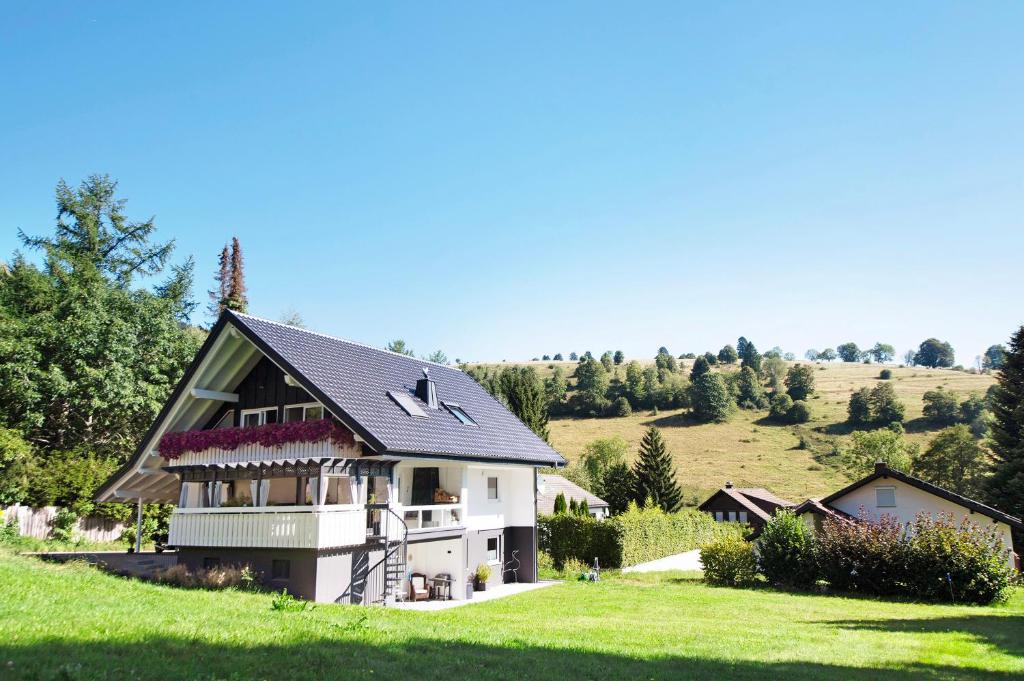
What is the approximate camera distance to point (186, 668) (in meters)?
7.86

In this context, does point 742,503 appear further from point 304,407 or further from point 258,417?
point 258,417

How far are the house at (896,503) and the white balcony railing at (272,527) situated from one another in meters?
21.0

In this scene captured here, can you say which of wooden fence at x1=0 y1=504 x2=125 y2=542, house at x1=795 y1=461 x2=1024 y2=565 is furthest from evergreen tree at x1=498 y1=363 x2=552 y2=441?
wooden fence at x1=0 y1=504 x2=125 y2=542

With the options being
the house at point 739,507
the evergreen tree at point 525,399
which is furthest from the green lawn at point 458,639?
the house at point 739,507

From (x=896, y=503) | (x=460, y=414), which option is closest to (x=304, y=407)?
(x=460, y=414)

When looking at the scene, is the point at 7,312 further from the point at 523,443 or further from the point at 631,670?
the point at 631,670

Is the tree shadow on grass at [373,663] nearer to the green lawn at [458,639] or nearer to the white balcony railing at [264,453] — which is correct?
the green lawn at [458,639]

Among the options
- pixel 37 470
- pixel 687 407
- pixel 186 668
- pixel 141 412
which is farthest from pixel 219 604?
pixel 687 407

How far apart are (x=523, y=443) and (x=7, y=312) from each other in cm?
2682

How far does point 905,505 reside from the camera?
31.2 m

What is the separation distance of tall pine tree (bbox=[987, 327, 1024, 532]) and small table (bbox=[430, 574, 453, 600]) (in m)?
34.2

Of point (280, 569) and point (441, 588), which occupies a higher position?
point (280, 569)

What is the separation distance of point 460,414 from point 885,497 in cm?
2021

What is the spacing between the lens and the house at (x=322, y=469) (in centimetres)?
1797
